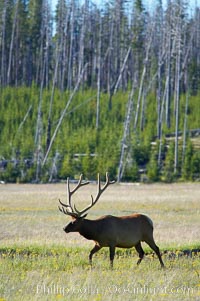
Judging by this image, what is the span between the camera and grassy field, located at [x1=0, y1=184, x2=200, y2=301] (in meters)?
11.0

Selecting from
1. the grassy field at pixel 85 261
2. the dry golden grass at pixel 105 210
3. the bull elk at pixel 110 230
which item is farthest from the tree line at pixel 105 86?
the bull elk at pixel 110 230

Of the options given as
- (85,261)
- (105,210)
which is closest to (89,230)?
(85,261)

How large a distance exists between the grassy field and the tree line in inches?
833

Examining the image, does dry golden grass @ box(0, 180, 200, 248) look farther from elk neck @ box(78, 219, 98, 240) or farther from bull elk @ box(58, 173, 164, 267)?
elk neck @ box(78, 219, 98, 240)

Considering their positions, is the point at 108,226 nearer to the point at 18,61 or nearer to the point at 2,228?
the point at 2,228

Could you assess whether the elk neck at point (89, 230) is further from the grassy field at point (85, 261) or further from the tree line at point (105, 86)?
the tree line at point (105, 86)

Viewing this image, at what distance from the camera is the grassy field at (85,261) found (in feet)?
36.2

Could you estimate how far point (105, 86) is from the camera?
7900cm

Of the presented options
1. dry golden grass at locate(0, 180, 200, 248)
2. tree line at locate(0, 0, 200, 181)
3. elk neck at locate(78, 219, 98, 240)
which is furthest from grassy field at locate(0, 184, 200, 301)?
tree line at locate(0, 0, 200, 181)

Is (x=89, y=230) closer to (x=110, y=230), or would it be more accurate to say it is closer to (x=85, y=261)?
(x=110, y=230)

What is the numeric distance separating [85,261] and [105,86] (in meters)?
64.8

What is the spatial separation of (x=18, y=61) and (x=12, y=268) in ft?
220

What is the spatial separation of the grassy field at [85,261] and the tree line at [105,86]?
21.1 m

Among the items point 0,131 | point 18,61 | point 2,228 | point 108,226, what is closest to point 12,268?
point 108,226
